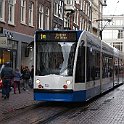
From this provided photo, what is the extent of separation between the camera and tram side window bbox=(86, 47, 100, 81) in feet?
58.1

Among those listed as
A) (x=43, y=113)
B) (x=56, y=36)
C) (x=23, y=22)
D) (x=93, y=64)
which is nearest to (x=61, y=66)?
(x=56, y=36)

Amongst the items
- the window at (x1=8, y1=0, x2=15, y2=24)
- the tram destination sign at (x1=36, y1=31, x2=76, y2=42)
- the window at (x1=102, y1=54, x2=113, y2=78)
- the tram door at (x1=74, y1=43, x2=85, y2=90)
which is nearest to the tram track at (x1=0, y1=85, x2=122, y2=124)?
the tram door at (x1=74, y1=43, x2=85, y2=90)

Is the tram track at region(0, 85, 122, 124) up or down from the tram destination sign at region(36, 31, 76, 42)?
down

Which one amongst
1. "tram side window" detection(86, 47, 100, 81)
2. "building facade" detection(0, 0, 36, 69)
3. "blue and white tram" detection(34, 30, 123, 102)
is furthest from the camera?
"building facade" detection(0, 0, 36, 69)

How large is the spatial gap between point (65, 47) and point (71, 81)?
4.54 feet

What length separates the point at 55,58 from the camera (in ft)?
54.1

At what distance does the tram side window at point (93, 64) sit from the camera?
17703 millimetres

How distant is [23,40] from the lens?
1192 inches

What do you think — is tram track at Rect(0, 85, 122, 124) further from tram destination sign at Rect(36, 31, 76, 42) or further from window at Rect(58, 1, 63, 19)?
window at Rect(58, 1, 63, 19)

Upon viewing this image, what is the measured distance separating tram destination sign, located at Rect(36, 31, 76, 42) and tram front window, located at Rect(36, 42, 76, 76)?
0.16 meters

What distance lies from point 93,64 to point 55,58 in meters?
3.06

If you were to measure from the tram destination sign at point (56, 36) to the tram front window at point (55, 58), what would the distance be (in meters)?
0.16

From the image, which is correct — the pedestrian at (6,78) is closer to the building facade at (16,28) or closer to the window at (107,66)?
the building facade at (16,28)

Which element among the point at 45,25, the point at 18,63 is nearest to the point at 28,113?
the point at 18,63
